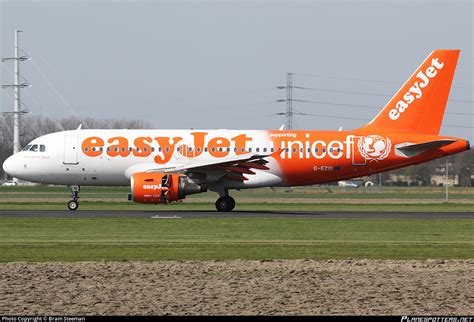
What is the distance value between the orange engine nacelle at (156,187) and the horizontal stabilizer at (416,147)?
1185 centimetres

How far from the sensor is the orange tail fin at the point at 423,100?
1871 inches

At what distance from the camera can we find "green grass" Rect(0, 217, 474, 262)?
79.7 feet

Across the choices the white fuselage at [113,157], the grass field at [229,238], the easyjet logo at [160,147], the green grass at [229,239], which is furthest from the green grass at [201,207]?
the green grass at [229,239]

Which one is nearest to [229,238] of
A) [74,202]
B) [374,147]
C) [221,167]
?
[221,167]

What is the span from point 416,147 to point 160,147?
1326 cm

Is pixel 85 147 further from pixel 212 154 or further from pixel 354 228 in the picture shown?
pixel 354 228

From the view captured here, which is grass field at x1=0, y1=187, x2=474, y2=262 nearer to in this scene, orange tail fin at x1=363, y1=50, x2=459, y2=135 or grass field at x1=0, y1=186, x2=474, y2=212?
orange tail fin at x1=363, y1=50, x2=459, y2=135

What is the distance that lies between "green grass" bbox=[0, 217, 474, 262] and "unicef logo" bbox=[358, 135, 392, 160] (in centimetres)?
822

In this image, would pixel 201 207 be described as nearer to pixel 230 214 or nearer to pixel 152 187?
pixel 230 214

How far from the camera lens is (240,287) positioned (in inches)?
705

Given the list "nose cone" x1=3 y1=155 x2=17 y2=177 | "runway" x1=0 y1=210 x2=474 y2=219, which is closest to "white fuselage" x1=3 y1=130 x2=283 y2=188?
"nose cone" x1=3 y1=155 x2=17 y2=177

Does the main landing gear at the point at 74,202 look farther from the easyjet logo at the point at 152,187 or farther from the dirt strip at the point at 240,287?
the dirt strip at the point at 240,287

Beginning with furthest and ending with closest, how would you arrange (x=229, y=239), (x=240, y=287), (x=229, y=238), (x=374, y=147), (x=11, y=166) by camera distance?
(x=11, y=166)
(x=374, y=147)
(x=229, y=238)
(x=229, y=239)
(x=240, y=287)

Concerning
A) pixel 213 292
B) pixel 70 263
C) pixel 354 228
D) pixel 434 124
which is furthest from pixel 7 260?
pixel 434 124
